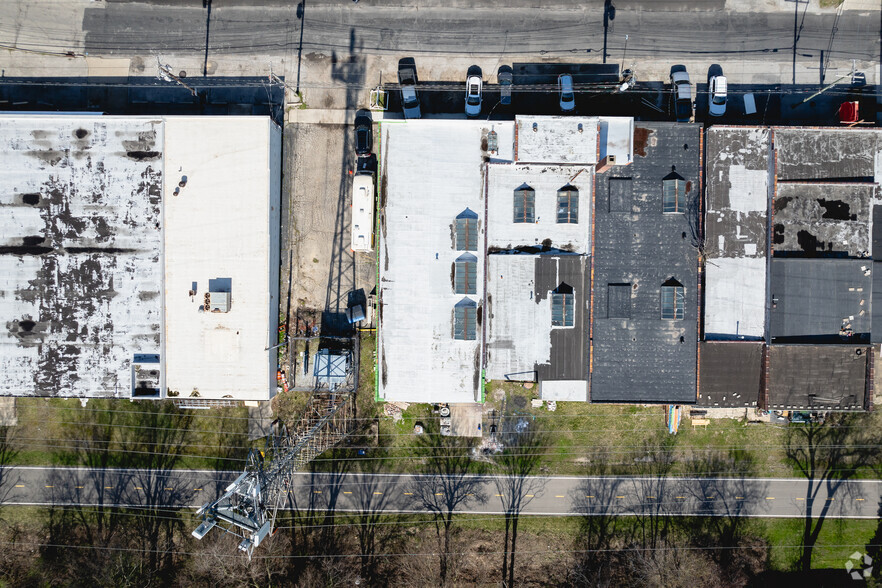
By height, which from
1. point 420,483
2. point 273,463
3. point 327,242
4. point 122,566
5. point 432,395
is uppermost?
point 327,242

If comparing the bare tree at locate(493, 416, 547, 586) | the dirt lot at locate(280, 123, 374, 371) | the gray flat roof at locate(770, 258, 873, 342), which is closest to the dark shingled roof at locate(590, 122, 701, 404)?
the gray flat roof at locate(770, 258, 873, 342)

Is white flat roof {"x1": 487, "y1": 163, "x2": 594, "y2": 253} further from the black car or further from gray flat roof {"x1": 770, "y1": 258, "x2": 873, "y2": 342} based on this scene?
gray flat roof {"x1": 770, "y1": 258, "x2": 873, "y2": 342}

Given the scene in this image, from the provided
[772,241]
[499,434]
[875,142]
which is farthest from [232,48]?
[875,142]

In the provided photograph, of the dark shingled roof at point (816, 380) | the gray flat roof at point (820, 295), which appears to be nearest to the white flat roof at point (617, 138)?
the gray flat roof at point (820, 295)

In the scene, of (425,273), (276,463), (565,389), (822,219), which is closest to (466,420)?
(565,389)

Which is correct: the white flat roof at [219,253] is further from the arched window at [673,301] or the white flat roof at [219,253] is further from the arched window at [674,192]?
the arched window at [673,301]

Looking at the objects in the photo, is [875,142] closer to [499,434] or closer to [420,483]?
[499,434]
